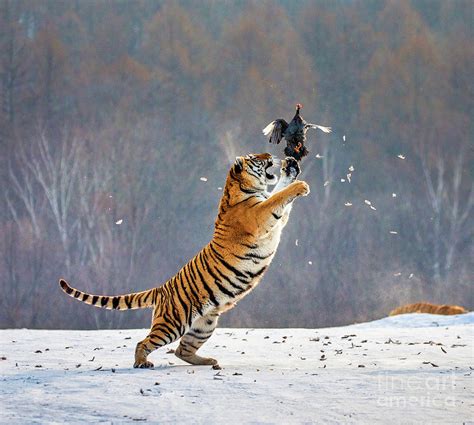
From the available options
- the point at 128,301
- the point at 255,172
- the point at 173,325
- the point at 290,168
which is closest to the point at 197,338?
the point at 173,325

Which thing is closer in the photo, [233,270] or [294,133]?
[233,270]

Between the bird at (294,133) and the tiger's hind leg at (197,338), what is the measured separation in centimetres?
138

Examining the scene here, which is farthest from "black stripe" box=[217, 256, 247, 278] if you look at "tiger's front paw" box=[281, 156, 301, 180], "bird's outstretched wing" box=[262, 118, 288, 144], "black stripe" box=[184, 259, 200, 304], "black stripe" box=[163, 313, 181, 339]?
"bird's outstretched wing" box=[262, 118, 288, 144]

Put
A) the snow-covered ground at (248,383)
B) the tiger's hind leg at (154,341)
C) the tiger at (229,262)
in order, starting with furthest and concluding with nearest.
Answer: the tiger's hind leg at (154,341)
the tiger at (229,262)
the snow-covered ground at (248,383)

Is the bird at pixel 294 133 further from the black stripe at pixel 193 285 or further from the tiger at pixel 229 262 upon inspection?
the black stripe at pixel 193 285

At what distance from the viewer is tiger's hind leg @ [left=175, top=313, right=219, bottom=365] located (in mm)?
6582

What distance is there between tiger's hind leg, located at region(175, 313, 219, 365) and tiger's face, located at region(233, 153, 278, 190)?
1035 millimetres

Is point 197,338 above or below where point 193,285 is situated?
below

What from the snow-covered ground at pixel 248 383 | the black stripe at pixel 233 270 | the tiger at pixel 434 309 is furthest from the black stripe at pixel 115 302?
the tiger at pixel 434 309

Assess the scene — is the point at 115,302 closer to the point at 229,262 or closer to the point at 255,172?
the point at 229,262

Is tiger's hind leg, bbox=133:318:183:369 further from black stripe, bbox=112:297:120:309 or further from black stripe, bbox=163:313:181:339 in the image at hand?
black stripe, bbox=112:297:120:309

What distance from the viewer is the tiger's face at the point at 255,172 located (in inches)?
256

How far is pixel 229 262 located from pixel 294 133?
3.92 feet

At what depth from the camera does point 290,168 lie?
253 inches
